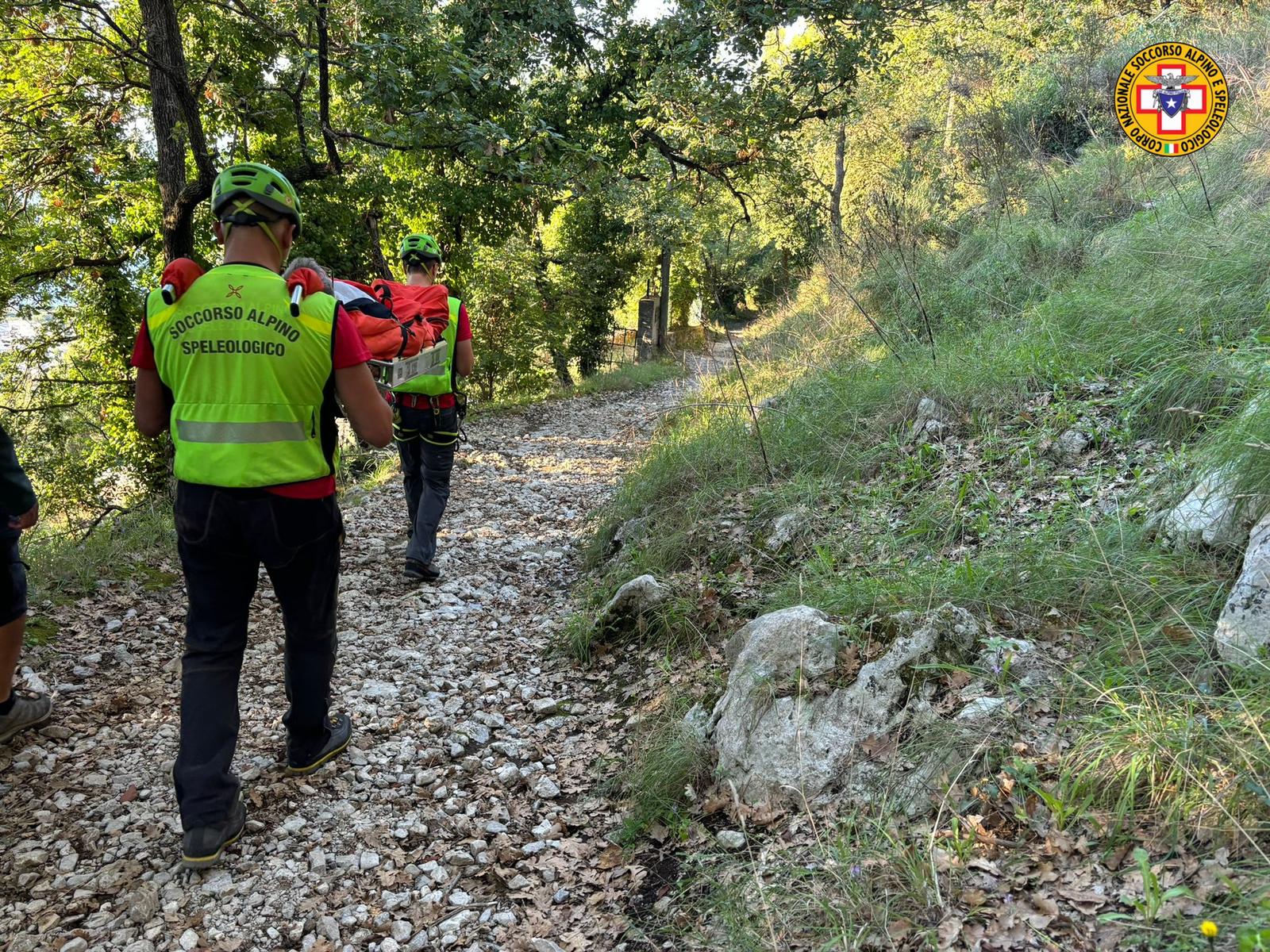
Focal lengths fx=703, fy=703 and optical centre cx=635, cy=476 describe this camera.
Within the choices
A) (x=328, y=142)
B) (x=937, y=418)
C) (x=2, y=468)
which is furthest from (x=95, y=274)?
(x=937, y=418)

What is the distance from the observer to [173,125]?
6.18 m

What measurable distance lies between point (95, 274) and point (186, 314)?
10507mm

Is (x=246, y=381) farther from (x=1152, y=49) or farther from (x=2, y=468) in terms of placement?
(x=1152, y=49)

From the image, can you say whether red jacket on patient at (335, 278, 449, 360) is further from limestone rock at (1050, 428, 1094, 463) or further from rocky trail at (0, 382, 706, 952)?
limestone rock at (1050, 428, 1094, 463)

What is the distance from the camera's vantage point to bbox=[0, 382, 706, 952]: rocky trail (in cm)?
250

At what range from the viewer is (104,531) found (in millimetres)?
5922

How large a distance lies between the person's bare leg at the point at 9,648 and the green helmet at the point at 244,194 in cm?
206

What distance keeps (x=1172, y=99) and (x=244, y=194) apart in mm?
8146

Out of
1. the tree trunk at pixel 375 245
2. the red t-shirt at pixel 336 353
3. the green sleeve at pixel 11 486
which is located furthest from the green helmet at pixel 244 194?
the tree trunk at pixel 375 245

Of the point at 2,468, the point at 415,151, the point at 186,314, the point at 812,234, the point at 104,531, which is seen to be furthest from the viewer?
the point at 812,234

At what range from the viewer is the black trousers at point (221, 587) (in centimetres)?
270

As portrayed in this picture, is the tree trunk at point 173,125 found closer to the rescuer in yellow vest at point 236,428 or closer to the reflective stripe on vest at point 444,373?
the reflective stripe on vest at point 444,373

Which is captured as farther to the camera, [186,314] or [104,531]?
[104,531]

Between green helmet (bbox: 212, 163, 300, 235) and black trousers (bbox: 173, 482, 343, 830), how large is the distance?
1.06 metres
